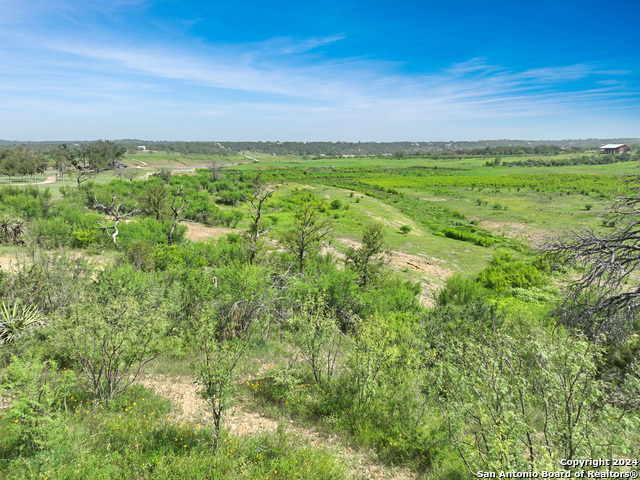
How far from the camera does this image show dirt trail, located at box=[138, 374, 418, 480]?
6.07m

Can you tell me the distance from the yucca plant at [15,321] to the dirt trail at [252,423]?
3.51 metres

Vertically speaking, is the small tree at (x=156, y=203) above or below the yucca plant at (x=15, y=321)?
above

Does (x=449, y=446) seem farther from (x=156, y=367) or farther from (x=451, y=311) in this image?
(x=156, y=367)

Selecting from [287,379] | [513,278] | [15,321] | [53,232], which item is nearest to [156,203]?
[53,232]

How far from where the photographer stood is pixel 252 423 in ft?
23.6

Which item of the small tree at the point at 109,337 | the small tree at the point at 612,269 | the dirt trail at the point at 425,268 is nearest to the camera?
the small tree at the point at 109,337

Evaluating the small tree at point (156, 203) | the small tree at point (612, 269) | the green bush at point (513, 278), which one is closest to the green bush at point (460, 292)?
the green bush at point (513, 278)

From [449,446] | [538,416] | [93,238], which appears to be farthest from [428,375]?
[93,238]

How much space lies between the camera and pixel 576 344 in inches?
208

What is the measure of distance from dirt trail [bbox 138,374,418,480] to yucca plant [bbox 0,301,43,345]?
11.5ft

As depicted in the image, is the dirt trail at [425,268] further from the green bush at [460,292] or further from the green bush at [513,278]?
the green bush at [513,278]

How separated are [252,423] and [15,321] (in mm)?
6970

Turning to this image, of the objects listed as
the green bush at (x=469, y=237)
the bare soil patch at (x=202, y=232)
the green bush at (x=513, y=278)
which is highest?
the bare soil patch at (x=202, y=232)

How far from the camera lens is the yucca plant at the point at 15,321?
27.2ft
